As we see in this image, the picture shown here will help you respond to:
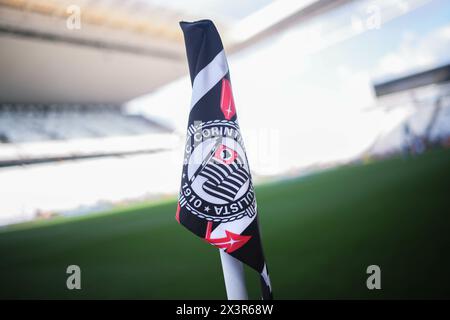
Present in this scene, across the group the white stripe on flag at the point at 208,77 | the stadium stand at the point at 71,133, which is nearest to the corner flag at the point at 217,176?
the white stripe on flag at the point at 208,77

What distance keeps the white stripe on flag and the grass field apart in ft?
5.14

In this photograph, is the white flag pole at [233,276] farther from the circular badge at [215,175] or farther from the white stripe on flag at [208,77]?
the white stripe on flag at [208,77]

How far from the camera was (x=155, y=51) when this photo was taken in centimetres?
1462

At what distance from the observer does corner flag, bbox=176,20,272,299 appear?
3.77 feet

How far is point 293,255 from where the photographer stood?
3070 millimetres

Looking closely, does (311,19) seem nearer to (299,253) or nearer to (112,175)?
(112,175)

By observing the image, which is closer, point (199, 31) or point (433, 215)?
point (199, 31)

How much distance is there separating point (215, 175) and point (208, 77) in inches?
13.4

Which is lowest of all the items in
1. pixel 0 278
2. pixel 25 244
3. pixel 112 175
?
pixel 0 278

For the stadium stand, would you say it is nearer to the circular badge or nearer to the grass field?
the grass field

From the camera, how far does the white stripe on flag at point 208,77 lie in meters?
1.18

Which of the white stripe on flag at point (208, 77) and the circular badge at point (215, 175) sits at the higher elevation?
the white stripe on flag at point (208, 77)
